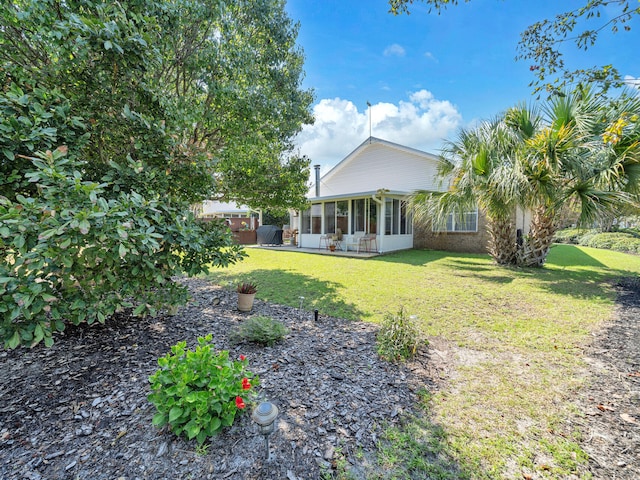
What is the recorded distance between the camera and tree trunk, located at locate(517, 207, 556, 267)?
324 inches

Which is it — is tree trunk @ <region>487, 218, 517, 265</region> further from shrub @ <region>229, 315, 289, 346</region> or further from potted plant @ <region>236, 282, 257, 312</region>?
shrub @ <region>229, 315, 289, 346</region>

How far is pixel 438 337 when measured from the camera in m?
3.77

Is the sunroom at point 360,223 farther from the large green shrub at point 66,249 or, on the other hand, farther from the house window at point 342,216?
the large green shrub at point 66,249

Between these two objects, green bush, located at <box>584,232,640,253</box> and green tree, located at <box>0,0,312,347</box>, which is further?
green bush, located at <box>584,232,640,253</box>

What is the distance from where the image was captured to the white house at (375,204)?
12594mm

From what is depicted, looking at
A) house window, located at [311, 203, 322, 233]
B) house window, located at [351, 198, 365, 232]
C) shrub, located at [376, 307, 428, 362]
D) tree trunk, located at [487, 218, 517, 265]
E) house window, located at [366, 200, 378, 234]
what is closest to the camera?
shrub, located at [376, 307, 428, 362]

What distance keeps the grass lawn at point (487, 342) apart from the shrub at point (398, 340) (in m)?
→ 0.49

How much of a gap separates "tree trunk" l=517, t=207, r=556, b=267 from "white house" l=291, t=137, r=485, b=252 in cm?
314

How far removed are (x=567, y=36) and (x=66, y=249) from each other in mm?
5602

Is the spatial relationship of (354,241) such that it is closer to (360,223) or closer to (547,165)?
(360,223)

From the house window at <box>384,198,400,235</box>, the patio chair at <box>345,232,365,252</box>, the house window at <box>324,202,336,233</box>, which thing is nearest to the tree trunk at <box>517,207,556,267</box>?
the house window at <box>384,198,400,235</box>

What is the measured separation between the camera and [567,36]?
348 cm

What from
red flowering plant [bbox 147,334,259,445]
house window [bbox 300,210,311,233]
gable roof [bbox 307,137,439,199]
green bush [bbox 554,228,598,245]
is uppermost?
gable roof [bbox 307,137,439,199]

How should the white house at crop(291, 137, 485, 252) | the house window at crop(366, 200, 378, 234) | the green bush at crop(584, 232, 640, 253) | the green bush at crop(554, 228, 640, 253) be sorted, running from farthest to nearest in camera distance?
the green bush at crop(554, 228, 640, 253) < the green bush at crop(584, 232, 640, 253) < the house window at crop(366, 200, 378, 234) < the white house at crop(291, 137, 485, 252)
